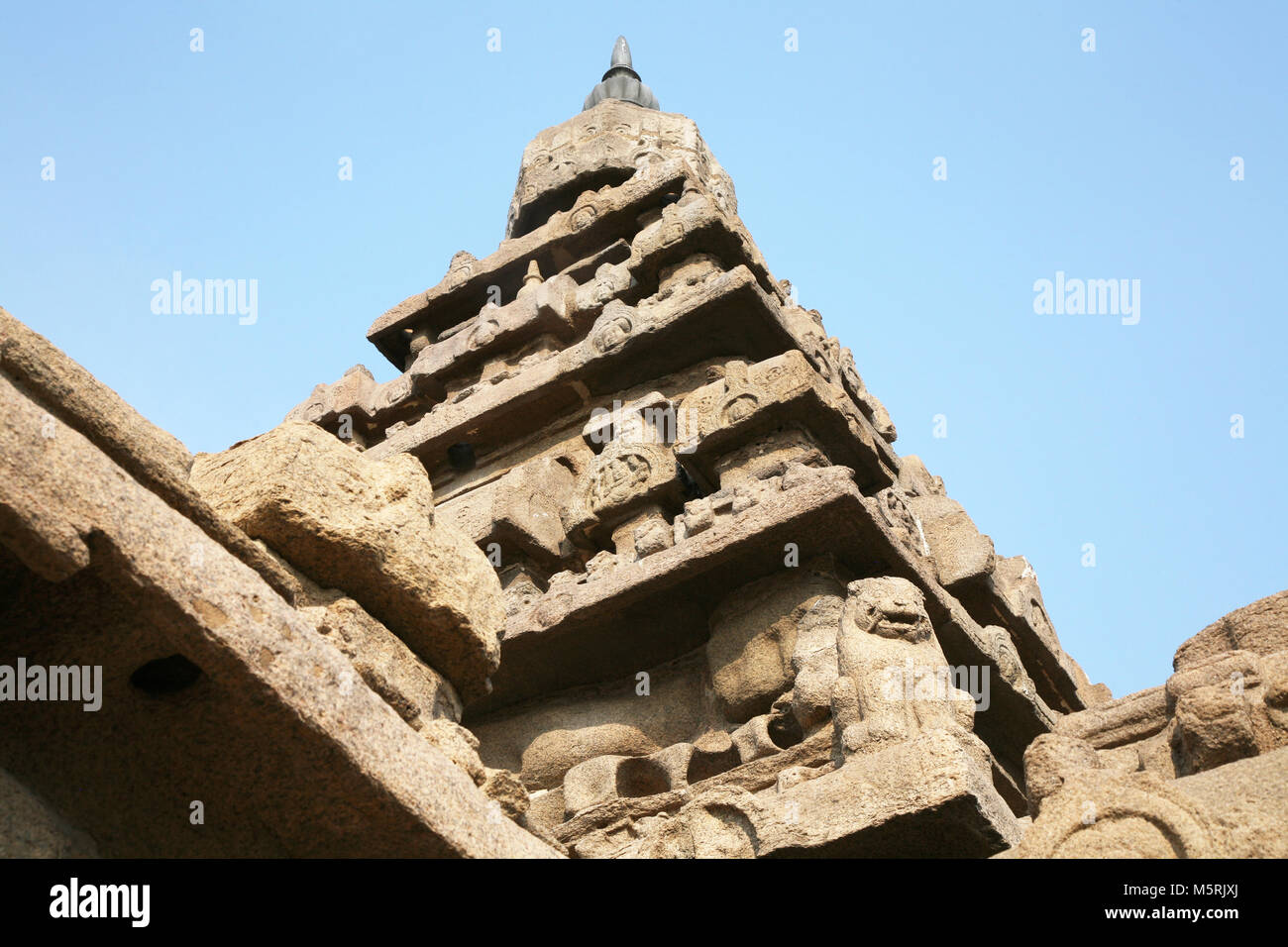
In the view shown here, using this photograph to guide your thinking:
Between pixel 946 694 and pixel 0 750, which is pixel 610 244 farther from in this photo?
pixel 0 750

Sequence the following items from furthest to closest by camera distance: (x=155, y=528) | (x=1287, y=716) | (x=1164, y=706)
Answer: (x=1164, y=706) → (x=1287, y=716) → (x=155, y=528)

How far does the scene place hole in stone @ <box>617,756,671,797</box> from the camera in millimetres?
7074

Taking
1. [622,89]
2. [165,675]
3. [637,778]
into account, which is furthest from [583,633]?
[622,89]

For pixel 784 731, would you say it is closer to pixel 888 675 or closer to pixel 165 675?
pixel 888 675

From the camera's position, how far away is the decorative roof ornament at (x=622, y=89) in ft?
67.6

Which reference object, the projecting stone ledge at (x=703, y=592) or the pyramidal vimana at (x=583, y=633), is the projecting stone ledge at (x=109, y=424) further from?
the projecting stone ledge at (x=703, y=592)

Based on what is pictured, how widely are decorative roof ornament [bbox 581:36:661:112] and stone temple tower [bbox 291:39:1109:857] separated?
7.28 m

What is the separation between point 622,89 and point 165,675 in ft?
61.5

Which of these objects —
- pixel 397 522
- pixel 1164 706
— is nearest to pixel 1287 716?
pixel 1164 706

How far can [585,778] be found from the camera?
7094mm

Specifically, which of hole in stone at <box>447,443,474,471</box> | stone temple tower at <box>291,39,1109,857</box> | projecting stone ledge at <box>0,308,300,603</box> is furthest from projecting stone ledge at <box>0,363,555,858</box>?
hole in stone at <box>447,443,474,471</box>

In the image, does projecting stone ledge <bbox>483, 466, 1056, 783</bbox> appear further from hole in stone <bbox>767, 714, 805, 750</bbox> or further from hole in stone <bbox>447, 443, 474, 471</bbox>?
hole in stone <bbox>447, 443, 474, 471</bbox>
